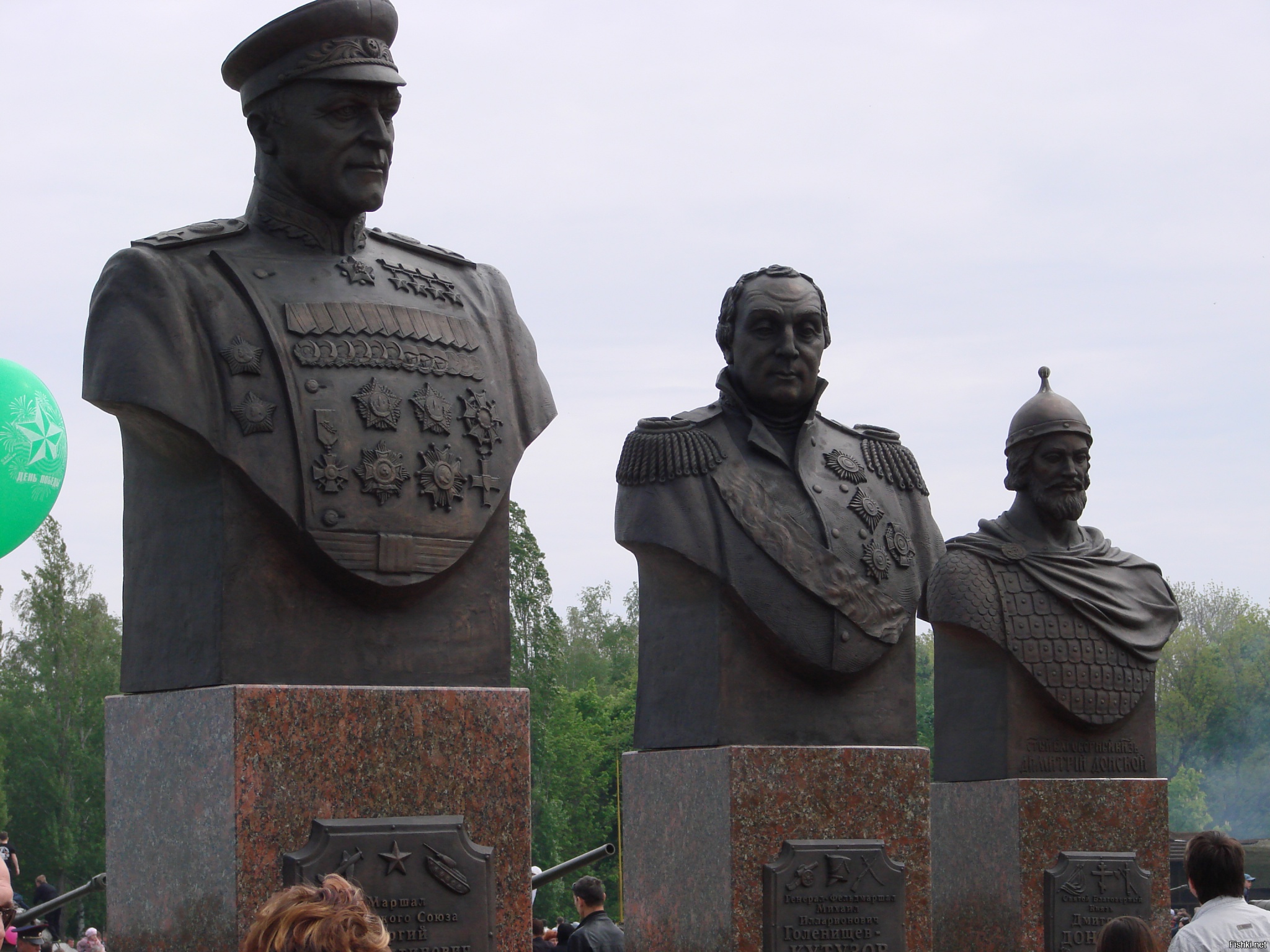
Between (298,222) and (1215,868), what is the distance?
3.20m

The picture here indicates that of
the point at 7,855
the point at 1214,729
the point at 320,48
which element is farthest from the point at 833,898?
the point at 1214,729

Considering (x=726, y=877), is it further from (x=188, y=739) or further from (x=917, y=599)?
(x=188, y=739)

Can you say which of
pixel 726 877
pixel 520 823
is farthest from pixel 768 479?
pixel 520 823

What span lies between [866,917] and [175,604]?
111 inches

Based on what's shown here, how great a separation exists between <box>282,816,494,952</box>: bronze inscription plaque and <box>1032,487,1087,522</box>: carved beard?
4.65m

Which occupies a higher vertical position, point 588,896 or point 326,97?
point 326,97

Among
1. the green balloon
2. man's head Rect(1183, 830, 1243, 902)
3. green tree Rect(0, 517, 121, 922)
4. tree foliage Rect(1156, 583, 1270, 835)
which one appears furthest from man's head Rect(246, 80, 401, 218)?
tree foliage Rect(1156, 583, 1270, 835)

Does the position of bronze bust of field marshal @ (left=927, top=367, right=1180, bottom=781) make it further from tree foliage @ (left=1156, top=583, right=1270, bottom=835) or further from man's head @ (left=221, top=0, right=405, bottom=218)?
tree foliage @ (left=1156, top=583, right=1270, bottom=835)

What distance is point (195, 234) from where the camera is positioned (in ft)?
17.8

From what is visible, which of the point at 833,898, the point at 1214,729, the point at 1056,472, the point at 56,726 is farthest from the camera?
the point at 1214,729

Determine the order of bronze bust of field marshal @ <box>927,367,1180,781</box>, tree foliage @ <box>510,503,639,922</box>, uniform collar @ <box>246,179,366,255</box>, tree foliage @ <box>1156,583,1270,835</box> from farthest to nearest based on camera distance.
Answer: tree foliage @ <box>1156,583,1270,835</box>
tree foliage @ <box>510,503,639,922</box>
bronze bust of field marshal @ <box>927,367,1180,781</box>
uniform collar @ <box>246,179,366,255</box>

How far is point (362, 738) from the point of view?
516 cm

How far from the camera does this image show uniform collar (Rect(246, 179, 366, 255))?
5.58 meters

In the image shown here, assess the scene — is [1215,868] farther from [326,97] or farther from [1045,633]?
[1045,633]
